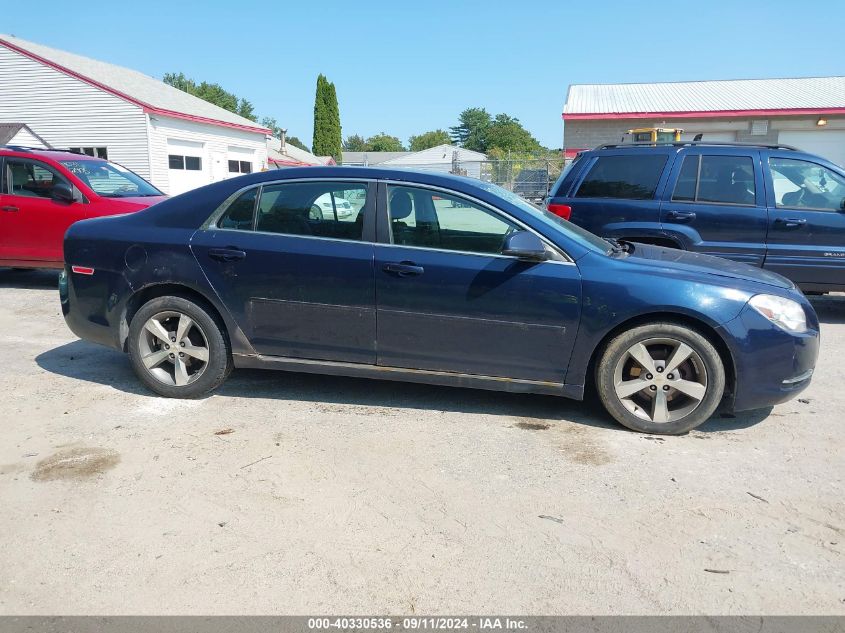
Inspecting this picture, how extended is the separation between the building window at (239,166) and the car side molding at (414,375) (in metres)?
26.5

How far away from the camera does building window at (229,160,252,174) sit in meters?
29.2

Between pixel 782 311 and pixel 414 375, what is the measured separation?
2364 mm

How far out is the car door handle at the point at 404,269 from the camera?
4160 mm

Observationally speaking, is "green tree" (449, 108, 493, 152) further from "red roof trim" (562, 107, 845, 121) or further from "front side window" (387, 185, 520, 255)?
"front side window" (387, 185, 520, 255)

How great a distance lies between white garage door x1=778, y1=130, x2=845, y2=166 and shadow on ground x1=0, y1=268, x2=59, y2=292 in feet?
82.0

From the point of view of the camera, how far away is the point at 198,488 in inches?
133

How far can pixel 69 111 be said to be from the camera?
2325cm

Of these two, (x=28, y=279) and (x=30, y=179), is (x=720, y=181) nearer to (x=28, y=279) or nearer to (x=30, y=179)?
(x=30, y=179)

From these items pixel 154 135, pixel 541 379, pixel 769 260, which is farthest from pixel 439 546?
pixel 154 135

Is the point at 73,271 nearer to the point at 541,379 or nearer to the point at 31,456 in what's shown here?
the point at 31,456

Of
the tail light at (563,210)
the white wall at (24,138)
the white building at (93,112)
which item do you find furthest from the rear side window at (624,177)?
the white building at (93,112)

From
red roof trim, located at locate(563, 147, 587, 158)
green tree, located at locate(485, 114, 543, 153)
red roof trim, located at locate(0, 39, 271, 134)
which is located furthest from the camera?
→ green tree, located at locate(485, 114, 543, 153)
